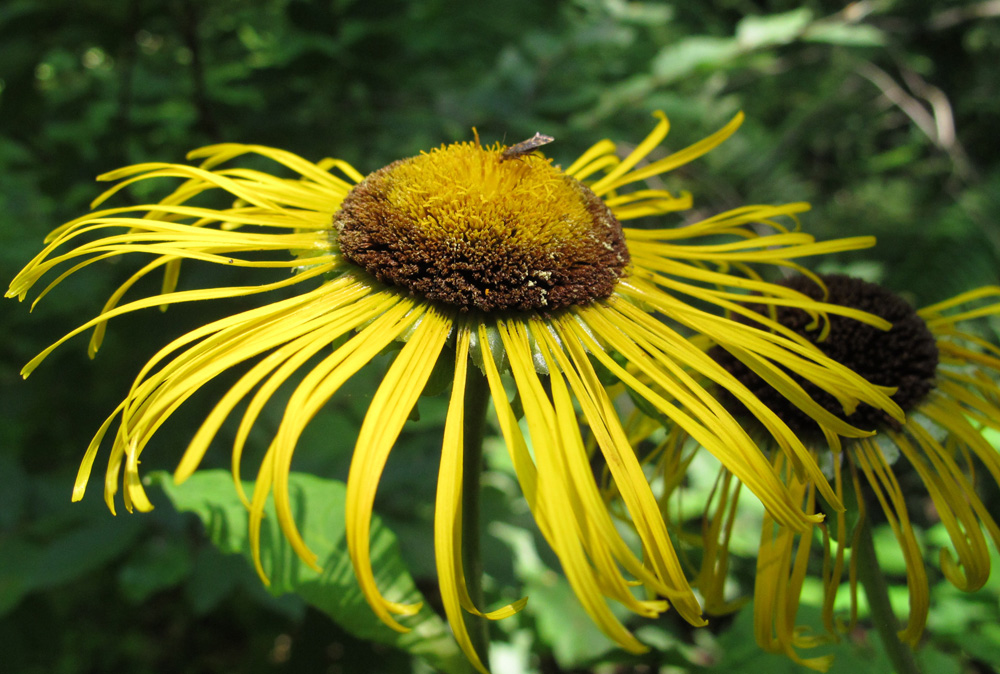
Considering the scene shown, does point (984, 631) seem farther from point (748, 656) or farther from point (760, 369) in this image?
point (760, 369)

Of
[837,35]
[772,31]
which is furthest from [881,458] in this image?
[837,35]

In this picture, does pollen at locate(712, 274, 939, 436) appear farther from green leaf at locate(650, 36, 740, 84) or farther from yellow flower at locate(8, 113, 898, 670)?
green leaf at locate(650, 36, 740, 84)

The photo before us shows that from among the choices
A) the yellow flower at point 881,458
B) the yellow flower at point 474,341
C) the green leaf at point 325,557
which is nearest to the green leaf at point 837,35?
the yellow flower at point 881,458

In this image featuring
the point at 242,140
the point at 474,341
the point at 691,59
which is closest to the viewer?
the point at 474,341

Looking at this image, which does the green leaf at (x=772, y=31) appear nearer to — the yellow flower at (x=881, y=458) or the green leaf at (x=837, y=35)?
the green leaf at (x=837, y=35)

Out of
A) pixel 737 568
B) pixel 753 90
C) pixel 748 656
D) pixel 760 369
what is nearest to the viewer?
pixel 760 369

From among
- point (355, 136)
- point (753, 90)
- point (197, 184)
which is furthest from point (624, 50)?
point (753, 90)

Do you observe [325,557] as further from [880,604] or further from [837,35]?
[837,35]
